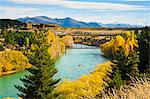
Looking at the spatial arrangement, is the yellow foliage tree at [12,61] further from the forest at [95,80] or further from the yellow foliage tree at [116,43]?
the yellow foliage tree at [116,43]

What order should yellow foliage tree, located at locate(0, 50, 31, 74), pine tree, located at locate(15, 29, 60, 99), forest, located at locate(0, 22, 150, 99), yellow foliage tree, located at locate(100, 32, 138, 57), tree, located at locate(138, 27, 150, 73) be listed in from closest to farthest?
forest, located at locate(0, 22, 150, 99)
pine tree, located at locate(15, 29, 60, 99)
tree, located at locate(138, 27, 150, 73)
yellow foliage tree, located at locate(0, 50, 31, 74)
yellow foliage tree, located at locate(100, 32, 138, 57)

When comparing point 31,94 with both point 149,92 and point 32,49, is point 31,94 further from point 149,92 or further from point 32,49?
point 32,49

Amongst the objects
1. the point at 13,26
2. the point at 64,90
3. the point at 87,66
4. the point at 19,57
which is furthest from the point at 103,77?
the point at 13,26

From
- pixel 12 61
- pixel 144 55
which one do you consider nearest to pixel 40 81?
pixel 144 55

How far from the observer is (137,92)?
6086 mm

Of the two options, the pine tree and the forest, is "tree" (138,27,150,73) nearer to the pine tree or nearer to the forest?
the forest

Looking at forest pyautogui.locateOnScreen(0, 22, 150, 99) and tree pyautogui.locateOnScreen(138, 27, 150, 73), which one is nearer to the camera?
forest pyautogui.locateOnScreen(0, 22, 150, 99)

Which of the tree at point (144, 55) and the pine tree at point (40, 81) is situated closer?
the pine tree at point (40, 81)

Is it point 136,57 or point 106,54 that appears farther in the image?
point 106,54

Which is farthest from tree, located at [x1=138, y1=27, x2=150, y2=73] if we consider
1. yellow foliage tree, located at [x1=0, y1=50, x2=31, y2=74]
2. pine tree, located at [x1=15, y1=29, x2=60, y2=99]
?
yellow foliage tree, located at [x1=0, y1=50, x2=31, y2=74]

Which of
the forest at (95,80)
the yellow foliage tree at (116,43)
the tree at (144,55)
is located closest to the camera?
the forest at (95,80)

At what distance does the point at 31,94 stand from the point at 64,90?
7.68 meters

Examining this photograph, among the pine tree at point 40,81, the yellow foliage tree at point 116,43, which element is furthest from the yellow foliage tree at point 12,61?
the pine tree at point 40,81

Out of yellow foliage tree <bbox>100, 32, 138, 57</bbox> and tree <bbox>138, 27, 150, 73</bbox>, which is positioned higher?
tree <bbox>138, 27, 150, 73</bbox>
